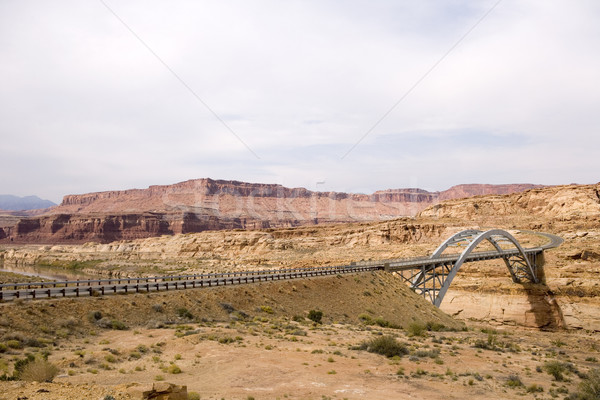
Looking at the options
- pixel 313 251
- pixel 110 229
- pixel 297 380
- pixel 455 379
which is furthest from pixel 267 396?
pixel 110 229

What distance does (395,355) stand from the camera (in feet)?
63.1

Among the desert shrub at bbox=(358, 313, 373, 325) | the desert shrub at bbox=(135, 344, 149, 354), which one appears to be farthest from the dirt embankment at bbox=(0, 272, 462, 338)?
the desert shrub at bbox=(135, 344, 149, 354)

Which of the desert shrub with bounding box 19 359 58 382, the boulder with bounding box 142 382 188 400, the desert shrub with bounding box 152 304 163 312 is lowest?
the desert shrub with bounding box 152 304 163 312

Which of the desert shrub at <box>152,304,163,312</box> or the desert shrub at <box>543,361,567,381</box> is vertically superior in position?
the desert shrub at <box>152,304,163,312</box>

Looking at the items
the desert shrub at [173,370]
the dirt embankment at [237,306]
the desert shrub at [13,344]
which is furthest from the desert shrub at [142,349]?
the desert shrub at [13,344]

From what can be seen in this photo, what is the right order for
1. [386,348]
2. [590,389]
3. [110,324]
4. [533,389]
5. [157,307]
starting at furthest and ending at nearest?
[157,307]
[110,324]
[386,348]
[533,389]
[590,389]

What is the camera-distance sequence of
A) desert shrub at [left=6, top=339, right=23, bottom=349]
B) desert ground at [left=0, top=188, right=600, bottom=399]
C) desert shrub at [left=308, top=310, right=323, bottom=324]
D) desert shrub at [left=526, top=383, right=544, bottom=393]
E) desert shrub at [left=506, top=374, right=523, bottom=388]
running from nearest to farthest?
desert ground at [left=0, top=188, right=600, bottom=399], desert shrub at [left=526, top=383, right=544, bottom=393], desert shrub at [left=506, top=374, right=523, bottom=388], desert shrub at [left=6, top=339, right=23, bottom=349], desert shrub at [left=308, top=310, right=323, bottom=324]

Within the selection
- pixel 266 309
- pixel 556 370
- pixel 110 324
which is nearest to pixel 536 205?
pixel 266 309

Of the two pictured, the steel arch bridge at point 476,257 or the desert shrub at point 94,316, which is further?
the steel arch bridge at point 476,257

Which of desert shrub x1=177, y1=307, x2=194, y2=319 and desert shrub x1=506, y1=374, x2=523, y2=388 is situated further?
desert shrub x1=177, y1=307, x2=194, y2=319

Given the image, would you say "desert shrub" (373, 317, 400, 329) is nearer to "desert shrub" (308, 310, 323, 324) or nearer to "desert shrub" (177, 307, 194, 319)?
"desert shrub" (308, 310, 323, 324)

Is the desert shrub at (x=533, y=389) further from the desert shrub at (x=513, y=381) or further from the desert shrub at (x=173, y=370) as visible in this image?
the desert shrub at (x=173, y=370)

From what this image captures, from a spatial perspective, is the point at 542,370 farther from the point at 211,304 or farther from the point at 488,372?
the point at 211,304

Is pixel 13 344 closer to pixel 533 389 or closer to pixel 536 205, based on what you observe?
pixel 533 389
